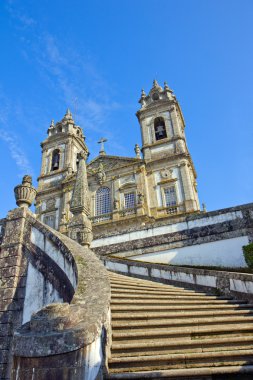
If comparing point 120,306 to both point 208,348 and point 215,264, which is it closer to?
point 208,348

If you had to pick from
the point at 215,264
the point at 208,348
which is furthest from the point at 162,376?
the point at 215,264

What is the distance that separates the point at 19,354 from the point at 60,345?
1.31ft

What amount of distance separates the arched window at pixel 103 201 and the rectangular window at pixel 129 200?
4.99 ft

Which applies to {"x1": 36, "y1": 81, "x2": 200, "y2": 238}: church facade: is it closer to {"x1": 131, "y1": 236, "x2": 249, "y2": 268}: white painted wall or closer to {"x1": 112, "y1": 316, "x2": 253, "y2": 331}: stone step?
{"x1": 131, "y1": 236, "x2": 249, "y2": 268}: white painted wall

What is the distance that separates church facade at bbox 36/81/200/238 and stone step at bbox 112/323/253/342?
1632cm

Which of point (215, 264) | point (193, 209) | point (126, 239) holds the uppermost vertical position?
point (193, 209)

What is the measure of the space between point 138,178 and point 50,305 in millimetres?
21644

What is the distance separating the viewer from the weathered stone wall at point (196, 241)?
30.9 feet

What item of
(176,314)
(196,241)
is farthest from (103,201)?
(176,314)

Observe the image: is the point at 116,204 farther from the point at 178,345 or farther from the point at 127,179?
the point at 178,345

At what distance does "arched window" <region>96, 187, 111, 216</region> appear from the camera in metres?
24.4

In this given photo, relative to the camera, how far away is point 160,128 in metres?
26.9

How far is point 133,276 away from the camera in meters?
8.41

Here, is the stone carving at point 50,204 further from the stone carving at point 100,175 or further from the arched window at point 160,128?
the arched window at point 160,128
